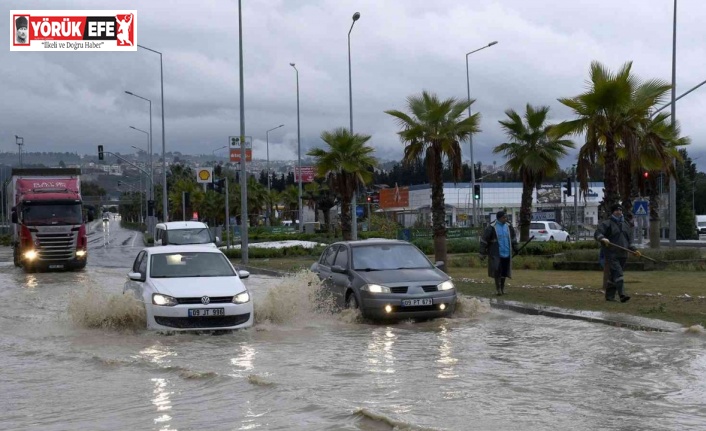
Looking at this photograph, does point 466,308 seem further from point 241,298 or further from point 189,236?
point 189,236

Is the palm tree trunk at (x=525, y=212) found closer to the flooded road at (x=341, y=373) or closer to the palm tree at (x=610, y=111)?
the palm tree at (x=610, y=111)

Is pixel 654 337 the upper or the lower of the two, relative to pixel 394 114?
lower

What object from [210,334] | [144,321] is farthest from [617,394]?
[144,321]

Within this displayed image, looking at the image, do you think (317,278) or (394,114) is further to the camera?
(394,114)

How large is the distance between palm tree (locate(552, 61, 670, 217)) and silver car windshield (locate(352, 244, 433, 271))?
494cm

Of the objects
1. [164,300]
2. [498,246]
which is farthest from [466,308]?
[164,300]

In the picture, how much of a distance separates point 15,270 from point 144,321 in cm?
2298

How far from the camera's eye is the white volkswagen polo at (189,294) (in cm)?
1340

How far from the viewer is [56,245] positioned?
1262 inches

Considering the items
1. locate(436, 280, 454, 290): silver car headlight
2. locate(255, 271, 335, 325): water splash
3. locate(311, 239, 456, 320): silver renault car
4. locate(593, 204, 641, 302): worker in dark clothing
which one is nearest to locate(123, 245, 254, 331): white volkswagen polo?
locate(255, 271, 335, 325): water splash

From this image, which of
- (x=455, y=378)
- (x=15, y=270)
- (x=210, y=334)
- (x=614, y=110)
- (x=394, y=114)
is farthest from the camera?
(x=15, y=270)

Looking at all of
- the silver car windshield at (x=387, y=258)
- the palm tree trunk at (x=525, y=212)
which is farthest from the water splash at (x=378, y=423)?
the palm tree trunk at (x=525, y=212)

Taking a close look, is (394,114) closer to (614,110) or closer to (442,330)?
(614,110)

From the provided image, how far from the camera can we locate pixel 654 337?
41.0 feet
